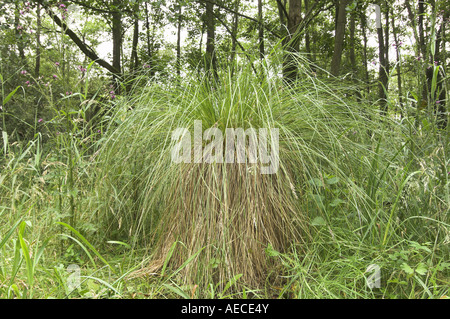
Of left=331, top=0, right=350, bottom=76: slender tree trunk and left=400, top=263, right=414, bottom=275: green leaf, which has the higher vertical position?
left=331, top=0, right=350, bottom=76: slender tree trunk

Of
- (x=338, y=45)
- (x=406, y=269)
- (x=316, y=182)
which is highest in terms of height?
(x=338, y=45)

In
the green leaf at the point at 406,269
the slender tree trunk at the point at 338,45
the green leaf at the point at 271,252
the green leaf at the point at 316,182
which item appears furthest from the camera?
the slender tree trunk at the point at 338,45

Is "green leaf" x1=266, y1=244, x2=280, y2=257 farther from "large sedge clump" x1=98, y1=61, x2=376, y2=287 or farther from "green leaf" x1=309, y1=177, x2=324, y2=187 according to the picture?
"green leaf" x1=309, y1=177, x2=324, y2=187

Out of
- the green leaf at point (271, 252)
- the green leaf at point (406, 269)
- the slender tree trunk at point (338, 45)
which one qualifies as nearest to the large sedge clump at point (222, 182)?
the green leaf at point (271, 252)

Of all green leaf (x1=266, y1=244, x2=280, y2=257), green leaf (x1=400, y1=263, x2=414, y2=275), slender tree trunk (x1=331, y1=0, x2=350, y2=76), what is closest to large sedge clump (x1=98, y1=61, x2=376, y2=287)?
green leaf (x1=266, y1=244, x2=280, y2=257)

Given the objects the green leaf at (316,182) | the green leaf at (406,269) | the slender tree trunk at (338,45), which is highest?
the slender tree trunk at (338,45)

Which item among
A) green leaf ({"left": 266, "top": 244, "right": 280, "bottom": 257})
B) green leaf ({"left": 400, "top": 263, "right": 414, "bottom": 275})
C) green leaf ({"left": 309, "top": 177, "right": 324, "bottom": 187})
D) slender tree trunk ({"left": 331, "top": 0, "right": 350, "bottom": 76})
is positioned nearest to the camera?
green leaf ({"left": 400, "top": 263, "right": 414, "bottom": 275})

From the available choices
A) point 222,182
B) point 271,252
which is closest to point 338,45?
point 222,182

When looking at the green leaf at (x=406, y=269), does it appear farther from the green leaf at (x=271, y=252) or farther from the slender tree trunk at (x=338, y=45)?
the slender tree trunk at (x=338, y=45)

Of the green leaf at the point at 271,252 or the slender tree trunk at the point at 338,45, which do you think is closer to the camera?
the green leaf at the point at 271,252

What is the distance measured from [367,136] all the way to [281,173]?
0.65m

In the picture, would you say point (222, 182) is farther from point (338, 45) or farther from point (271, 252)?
point (338, 45)
